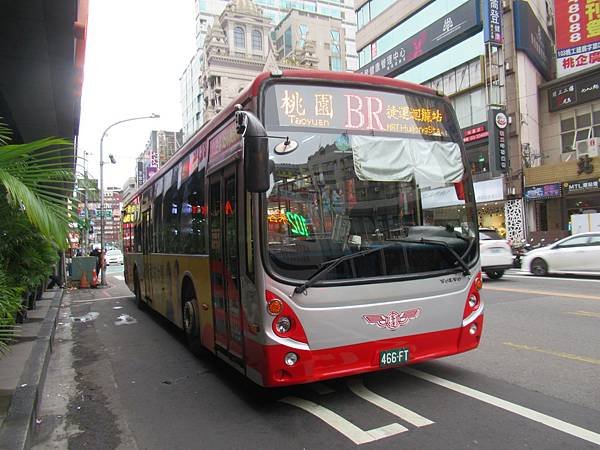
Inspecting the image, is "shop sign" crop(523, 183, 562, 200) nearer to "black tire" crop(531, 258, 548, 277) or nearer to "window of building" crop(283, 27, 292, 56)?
"black tire" crop(531, 258, 548, 277)

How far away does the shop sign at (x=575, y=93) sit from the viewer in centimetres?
2466

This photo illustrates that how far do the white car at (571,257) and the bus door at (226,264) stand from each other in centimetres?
1355

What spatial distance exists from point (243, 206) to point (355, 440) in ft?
7.42

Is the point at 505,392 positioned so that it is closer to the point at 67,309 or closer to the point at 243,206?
the point at 243,206

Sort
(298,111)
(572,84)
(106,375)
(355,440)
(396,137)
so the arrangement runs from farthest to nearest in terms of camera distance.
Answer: (572,84), (106,375), (396,137), (298,111), (355,440)

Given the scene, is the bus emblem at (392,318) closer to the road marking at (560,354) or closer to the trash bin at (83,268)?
the road marking at (560,354)

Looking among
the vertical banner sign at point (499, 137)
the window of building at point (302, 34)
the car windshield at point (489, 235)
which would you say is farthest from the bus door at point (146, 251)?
the window of building at point (302, 34)

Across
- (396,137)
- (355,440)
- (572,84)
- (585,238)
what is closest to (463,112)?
(572,84)

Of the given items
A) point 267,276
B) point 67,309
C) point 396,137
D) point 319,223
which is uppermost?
point 396,137

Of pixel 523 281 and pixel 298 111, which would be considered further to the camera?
pixel 523 281

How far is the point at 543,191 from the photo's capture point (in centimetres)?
2481

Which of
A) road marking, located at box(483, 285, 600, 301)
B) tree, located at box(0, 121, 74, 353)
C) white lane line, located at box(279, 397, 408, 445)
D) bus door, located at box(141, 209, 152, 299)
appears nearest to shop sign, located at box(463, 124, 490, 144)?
road marking, located at box(483, 285, 600, 301)

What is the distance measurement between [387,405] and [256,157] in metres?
2.65

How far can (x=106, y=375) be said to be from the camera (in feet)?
21.8
